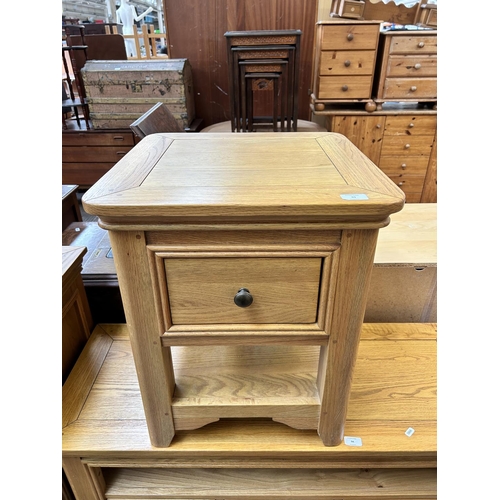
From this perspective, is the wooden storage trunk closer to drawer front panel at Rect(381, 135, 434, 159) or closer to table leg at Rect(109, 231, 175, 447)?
drawer front panel at Rect(381, 135, 434, 159)

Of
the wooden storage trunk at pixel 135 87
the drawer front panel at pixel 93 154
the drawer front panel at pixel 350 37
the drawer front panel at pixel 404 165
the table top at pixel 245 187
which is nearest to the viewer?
the table top at pixel 245 187

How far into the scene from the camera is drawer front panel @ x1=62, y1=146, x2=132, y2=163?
7.97 feet

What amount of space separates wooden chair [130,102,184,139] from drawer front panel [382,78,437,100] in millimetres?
1346

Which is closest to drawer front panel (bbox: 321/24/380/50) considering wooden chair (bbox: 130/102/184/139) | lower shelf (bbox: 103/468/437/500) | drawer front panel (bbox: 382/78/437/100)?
drawer front panel (bbox: 382/78/437/100)

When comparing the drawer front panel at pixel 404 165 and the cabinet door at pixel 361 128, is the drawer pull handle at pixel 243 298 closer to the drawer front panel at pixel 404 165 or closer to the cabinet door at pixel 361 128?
the cabinet door at pixel 361 128

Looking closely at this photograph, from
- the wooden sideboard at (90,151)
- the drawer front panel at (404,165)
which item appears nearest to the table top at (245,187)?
the drawer front panel at (404,165)

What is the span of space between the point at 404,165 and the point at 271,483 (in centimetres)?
205

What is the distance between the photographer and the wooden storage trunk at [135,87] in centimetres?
214

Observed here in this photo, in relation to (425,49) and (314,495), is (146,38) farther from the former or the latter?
(314,495)

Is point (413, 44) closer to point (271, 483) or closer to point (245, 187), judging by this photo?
point (245, 187)

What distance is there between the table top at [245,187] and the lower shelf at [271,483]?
2.35ft

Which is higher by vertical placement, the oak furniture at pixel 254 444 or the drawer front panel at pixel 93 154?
the drawer front panel at pixel 93 154

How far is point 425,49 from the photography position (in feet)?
6.46

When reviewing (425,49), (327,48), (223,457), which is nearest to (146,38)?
(327,48)
